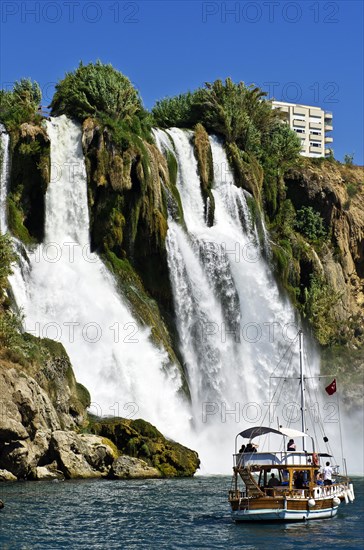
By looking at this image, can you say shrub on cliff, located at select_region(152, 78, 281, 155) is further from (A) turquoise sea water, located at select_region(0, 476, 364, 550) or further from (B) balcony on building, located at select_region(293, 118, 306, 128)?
(B) balcony on building, located at select_region(293, 118, 306, 128)

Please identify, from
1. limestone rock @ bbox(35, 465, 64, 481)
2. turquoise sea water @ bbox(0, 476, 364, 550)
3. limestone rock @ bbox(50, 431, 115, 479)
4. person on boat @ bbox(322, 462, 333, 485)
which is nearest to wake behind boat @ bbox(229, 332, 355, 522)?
person on boat @ bbox(322, 462, 333, 485)

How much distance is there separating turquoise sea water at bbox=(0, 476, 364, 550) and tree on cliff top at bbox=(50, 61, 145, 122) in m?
35.2

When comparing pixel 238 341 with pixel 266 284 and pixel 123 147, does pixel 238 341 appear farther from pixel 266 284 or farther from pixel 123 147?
pixel 123 147

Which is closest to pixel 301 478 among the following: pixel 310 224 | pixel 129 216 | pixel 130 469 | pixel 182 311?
pixel 130 469

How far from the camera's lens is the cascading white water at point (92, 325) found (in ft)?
199

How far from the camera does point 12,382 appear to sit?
1969 inches

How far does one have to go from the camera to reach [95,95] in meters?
75.5

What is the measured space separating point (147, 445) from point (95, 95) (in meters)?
31.5

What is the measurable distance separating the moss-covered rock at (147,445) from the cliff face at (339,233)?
1422 inches

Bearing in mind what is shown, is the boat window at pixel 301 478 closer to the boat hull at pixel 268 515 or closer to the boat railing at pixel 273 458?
the boat railing at pixel 273 458

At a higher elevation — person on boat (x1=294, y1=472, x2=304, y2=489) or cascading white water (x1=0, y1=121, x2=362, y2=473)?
cascading white water (x1=0, y1=121, x2=362, y2=473)

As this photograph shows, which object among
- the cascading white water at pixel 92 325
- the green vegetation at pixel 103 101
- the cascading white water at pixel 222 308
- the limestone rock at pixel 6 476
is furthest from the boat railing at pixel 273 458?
the green vegetation at pixel 103 101

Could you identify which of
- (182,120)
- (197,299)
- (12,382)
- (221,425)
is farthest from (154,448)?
(182,120)

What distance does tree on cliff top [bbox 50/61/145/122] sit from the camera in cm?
7506
